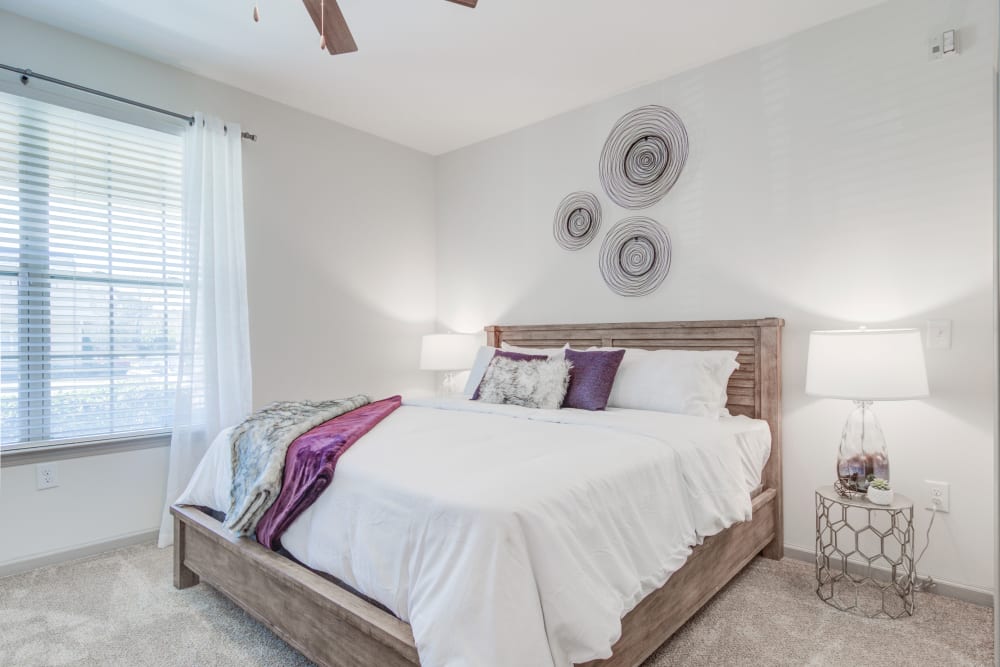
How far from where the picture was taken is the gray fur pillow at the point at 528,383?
2.80 metres

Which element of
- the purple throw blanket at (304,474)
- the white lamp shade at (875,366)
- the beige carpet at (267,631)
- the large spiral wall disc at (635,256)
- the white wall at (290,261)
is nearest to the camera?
the purple throw blanket at (304,474)

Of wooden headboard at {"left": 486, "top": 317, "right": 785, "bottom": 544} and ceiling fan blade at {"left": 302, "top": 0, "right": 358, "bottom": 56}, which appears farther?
wooden headboard at {"left": 486, "top": 317, "right": 785, "bottom": 544}

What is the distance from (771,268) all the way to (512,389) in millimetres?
1475

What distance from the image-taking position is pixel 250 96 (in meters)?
3.33

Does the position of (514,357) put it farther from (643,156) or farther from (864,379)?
(864,379)

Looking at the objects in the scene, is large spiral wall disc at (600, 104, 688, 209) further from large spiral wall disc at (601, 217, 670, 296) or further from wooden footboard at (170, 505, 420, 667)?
wooden footboard at (170, 505, 420, 667)

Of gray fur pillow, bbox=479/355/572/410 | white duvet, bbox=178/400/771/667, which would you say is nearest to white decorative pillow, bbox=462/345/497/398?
gray fur pillow, bbox=479/355/572/410

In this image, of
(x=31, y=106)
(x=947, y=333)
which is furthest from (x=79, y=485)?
(x=947, y=333)

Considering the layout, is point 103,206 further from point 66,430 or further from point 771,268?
point 771,268

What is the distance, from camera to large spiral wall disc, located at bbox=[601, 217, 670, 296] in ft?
10.3

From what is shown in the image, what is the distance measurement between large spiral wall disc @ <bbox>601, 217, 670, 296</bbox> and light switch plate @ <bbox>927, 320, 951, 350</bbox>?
1.25 m

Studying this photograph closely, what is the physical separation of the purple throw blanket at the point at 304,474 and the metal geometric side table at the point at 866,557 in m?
1.91

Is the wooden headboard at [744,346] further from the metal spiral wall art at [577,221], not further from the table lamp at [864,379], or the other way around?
the metal spiral wall art at [577,221]

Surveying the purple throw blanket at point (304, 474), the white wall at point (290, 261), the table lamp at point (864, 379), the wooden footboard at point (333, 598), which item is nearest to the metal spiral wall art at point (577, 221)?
the white wall at point (290, 261)
